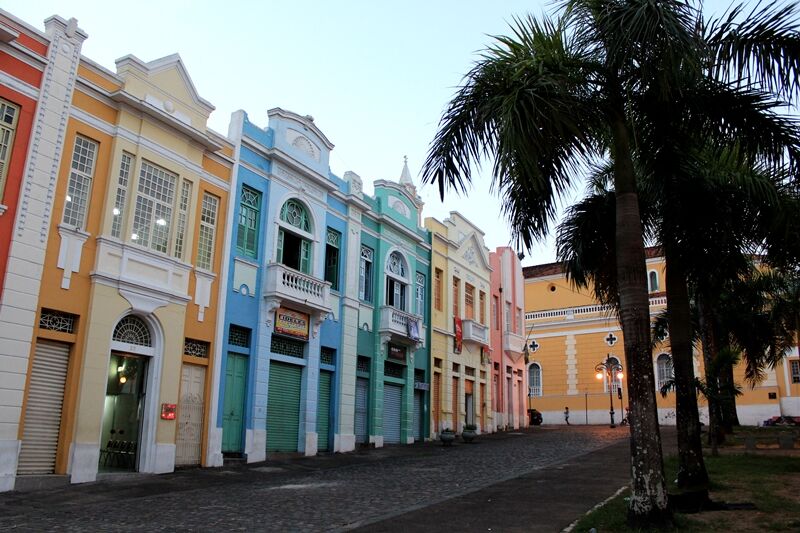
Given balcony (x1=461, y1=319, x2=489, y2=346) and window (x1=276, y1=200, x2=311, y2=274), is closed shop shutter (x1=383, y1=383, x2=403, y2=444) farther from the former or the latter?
window (x1=276, y1=200, x2=311, y2=274)

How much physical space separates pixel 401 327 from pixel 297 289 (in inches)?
243

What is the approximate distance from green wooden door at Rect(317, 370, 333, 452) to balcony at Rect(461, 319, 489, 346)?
10136mm

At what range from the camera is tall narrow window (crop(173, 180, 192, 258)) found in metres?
16.7

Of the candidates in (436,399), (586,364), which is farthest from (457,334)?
(586,364)

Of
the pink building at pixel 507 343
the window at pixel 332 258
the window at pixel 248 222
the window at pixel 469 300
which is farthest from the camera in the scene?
the pink building at pixel 507 343

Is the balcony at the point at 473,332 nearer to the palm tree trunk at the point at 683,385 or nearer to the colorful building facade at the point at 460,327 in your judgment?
the colorful building facade at the point at 460,327

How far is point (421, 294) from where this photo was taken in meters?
28.0

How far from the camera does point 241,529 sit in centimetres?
891

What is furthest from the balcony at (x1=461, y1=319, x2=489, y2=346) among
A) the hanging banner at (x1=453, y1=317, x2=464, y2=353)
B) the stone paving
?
the stone paving

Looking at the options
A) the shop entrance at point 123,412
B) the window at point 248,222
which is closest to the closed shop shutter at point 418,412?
the window at point 248,222

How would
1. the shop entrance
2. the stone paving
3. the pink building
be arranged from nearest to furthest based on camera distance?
the stone paving < the shop entrance < the pink building

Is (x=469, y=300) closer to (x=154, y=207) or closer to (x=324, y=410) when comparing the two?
(x=324, y=410)

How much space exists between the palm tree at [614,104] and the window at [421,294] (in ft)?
59.6

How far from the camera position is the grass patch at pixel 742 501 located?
8047 millimetres
